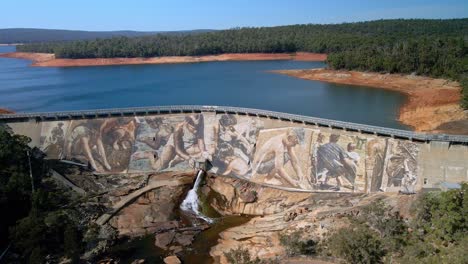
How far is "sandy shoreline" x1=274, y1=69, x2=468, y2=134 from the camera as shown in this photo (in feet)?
171

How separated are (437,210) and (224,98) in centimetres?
4665

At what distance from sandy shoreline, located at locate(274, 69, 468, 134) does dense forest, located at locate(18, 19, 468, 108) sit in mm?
2181

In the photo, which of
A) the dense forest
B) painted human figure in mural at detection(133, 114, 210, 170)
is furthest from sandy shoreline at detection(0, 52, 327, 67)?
painted human figure in mural at detection(133, 114, 210, 170)

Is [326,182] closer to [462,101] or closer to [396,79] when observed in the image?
[462,101]

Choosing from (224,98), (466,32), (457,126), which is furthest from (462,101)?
(466,32)

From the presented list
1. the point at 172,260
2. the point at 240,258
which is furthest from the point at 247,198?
the point at 240,258

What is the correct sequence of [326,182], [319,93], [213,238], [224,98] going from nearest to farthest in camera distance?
[213,238]
[326,182]
[224,98]
[319,93]

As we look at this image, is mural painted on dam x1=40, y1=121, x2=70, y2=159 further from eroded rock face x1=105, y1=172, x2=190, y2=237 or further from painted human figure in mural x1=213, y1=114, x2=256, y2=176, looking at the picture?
painted human figure in mural x1=213, y1=114, x2=256, y2=176

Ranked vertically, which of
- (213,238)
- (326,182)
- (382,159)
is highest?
(382,159)

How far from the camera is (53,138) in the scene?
43500 mm

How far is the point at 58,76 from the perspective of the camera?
10250 centimetres

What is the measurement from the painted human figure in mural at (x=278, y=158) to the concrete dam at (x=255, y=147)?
0.31ft

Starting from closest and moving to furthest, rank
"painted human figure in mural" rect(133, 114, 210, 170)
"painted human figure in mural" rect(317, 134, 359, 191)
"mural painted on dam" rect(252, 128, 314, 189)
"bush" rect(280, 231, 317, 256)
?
"bush" rect(280, 231, 317, 256) < "painted human figure in mural" rect(317, 134, 359, 191) < "mural painted on dam" rect(252, 128, 314, 189) < "painted human figure in mural" rect(133, 114, 210, 170)

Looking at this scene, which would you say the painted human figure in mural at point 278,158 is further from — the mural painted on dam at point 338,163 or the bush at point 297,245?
the bush at point 297,245
